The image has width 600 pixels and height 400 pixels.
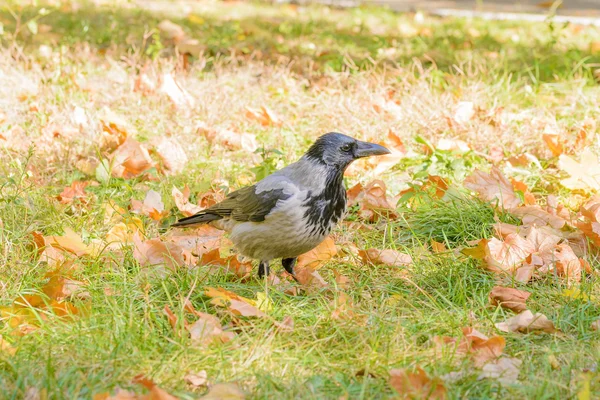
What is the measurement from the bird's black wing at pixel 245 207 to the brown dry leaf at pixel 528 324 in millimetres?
1093

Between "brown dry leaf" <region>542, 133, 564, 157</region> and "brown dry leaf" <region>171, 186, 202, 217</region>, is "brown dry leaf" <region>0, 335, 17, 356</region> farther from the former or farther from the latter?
"brown dry leaf" <region>542, 133, 564, 157</region>

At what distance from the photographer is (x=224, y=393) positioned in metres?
2.44

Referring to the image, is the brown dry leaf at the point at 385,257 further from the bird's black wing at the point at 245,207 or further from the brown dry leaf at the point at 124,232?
the brown dry leaf at the point at 124,232

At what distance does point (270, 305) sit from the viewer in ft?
9.98

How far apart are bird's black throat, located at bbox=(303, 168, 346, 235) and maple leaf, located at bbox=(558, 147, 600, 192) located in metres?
1.48

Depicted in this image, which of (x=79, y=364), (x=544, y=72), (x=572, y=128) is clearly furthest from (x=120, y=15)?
(x=79, y=364)

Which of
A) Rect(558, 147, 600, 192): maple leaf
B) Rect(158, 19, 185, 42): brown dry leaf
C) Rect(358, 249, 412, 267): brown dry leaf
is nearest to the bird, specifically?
Rect(358, 249, 412, 267): brown dry leaf

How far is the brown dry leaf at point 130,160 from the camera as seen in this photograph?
4.62m

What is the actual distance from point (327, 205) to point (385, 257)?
15.7 inches

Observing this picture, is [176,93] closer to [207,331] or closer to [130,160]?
[130,160]

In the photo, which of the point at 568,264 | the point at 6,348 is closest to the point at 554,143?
the point at 568,264

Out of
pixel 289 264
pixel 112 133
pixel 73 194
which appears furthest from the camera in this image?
pixel 112 133

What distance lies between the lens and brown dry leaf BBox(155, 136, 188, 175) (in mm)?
4774

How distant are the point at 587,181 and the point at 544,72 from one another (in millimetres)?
2439
